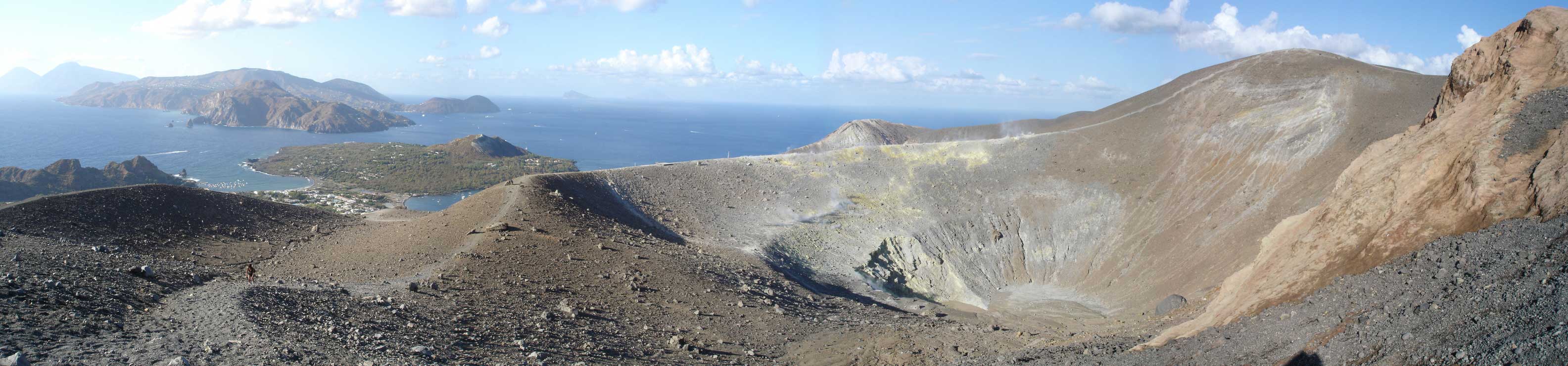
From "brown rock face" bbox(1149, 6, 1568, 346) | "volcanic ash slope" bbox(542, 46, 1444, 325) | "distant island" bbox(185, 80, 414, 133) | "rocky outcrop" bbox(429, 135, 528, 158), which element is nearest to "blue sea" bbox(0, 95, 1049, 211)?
"distant island" bbox(185, 80, 414, 133)

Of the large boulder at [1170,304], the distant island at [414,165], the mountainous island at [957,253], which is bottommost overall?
the distant island at [414,165]

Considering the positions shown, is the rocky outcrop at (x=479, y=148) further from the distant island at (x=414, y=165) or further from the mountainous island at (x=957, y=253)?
the mountainous island at (x=957, y=253)

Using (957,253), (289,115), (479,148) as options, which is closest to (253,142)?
(289,115)

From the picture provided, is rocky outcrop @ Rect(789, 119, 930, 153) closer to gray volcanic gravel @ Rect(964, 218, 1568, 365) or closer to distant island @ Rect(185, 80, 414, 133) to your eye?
gray volcanic gravel @ Rect(964, 218, 1568, 365)

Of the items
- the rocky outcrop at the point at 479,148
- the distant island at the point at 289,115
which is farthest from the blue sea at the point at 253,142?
the rocky outcrop at the point at 479,148

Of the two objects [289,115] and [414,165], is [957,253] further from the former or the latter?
[289,115]

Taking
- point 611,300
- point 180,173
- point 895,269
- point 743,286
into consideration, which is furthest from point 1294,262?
point 180,173
